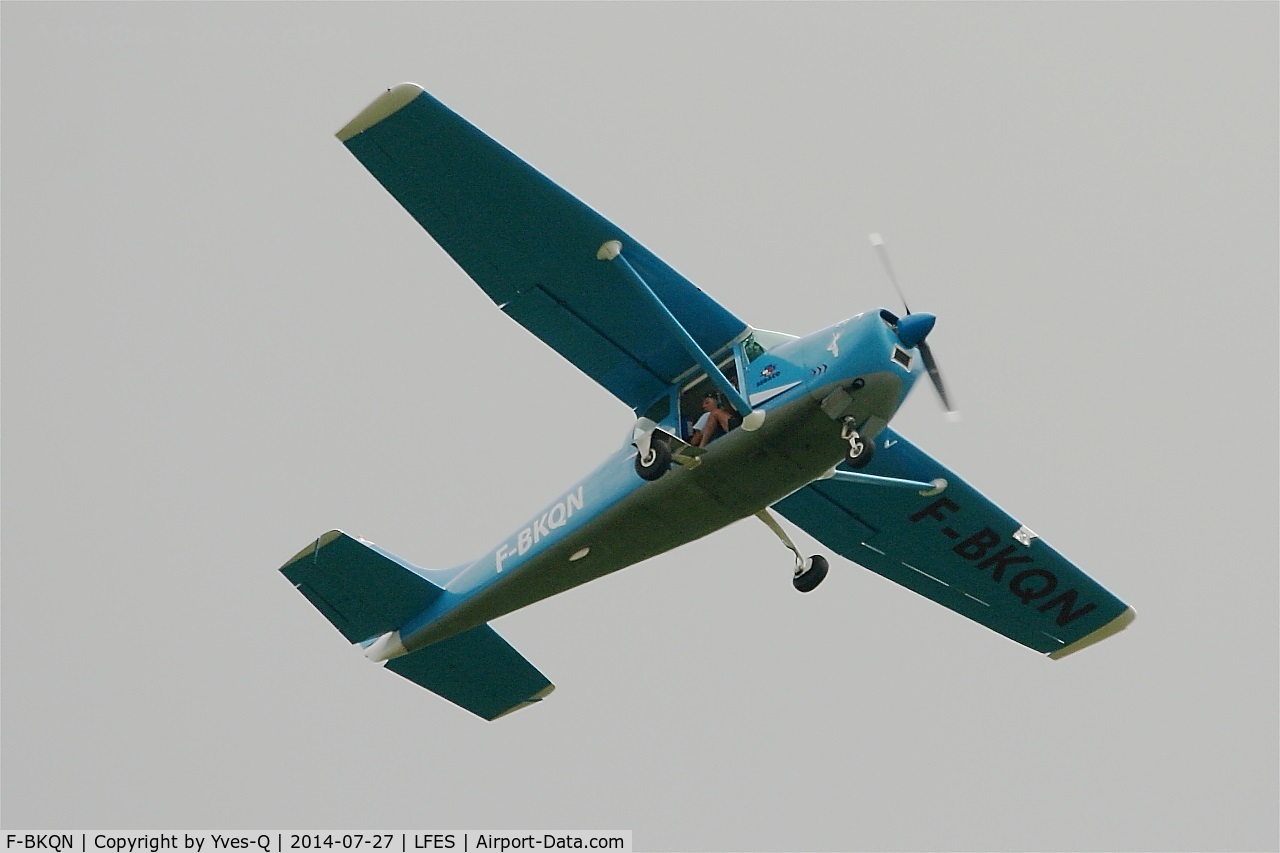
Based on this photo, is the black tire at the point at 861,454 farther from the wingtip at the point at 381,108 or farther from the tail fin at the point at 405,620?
the tail fin at the point at 405,620

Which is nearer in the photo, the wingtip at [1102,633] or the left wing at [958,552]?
the left wing at [958,552]

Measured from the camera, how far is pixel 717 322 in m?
16.4

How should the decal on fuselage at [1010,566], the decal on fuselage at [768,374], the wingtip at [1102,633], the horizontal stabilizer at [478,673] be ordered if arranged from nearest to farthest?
1. the decal on fuselage at [768,374]
2. the decal on fuselage at [1010,566]
3. the horizontal stabilizer at [478,673]
4. the wingtip at [1102,633]

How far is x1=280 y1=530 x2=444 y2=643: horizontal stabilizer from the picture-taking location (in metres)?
17.7

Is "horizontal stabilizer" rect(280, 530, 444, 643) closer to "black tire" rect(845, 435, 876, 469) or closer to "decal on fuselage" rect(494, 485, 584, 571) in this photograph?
"decal on fuselage" rect(494, 485, 584, 571)

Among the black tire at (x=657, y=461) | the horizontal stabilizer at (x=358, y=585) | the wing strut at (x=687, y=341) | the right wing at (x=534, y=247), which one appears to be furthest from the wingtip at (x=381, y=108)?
the horizontal stabilizer at (x=358, y=585)

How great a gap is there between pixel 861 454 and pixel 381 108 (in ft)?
17.4

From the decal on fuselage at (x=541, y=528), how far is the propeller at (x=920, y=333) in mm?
3732

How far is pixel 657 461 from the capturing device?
52.6 feet

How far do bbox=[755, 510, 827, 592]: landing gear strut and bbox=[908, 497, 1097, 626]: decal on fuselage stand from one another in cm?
196

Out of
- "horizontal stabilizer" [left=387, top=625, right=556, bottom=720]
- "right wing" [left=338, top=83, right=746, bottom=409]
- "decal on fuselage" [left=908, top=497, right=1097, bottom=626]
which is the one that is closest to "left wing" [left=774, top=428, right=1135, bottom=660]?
"decal on fuselage" [left=908, top=497, right=1097, bottom=626]

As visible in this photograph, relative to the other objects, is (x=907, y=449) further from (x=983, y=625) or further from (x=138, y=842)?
(x=138, y=842)

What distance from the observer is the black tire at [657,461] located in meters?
16.0

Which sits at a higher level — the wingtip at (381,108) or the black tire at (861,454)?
the wingtip at (381,108)
